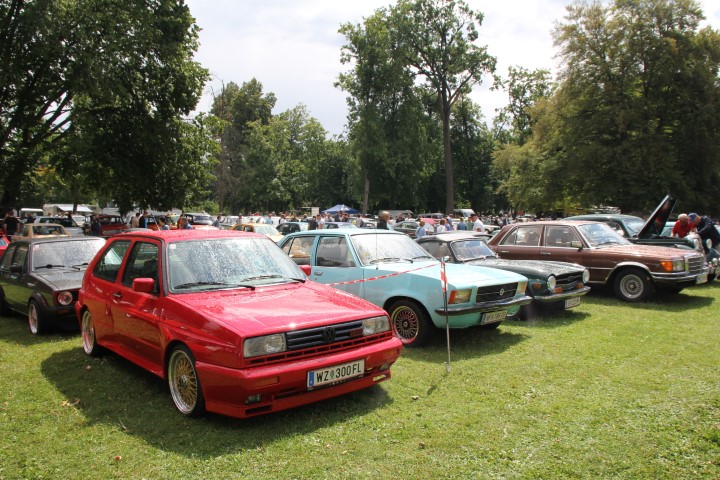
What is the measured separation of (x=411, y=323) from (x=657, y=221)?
9159 millimetres

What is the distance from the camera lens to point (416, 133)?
45906 mm

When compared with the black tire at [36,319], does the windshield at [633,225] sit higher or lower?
higher

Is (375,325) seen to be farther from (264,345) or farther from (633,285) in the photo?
(633,285)

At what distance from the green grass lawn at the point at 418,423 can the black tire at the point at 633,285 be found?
3.47 meters

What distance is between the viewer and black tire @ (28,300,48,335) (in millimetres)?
7410

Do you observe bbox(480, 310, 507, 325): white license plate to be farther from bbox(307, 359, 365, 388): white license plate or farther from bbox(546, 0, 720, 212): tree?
bbox(546, 0, 720, 212): tree

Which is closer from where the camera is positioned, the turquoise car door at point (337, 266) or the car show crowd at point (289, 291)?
the car show crowd at point (289, 291)

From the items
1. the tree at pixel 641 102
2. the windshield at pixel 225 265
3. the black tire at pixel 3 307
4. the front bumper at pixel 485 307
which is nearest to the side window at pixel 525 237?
the front bumper at pixel 485 307

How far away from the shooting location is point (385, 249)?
7473 mm

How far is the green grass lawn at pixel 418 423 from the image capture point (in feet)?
11.6

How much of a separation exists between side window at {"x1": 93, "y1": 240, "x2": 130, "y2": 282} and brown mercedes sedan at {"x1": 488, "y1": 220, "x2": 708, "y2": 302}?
7908 mm

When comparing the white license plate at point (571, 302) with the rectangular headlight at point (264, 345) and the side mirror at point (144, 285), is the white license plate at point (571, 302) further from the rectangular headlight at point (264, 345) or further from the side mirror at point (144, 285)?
the side mirror at point (144, 285)

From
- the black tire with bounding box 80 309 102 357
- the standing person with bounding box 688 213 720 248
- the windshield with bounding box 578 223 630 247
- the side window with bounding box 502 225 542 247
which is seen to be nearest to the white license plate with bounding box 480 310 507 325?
the side window with bounding box 502 225 542 247

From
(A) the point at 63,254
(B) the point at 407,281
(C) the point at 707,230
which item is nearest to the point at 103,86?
(A) the point at 63,254
